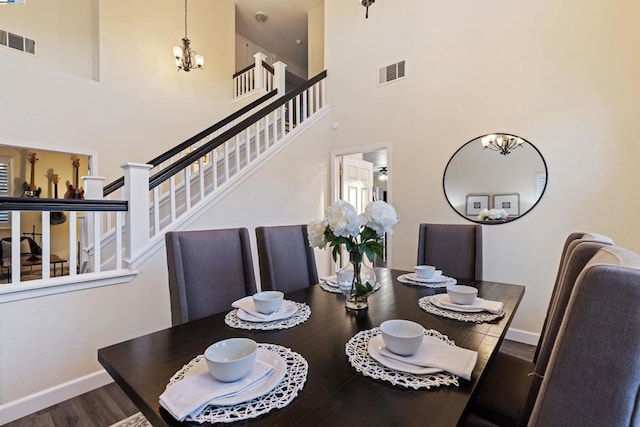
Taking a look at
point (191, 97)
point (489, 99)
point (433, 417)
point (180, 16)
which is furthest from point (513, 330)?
point (180, 16)

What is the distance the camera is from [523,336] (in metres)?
2.75

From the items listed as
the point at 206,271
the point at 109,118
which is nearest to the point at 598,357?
the point at 206,271

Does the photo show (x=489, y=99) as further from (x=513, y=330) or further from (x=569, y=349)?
(x=569, y=349)

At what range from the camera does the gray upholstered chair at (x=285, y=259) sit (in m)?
1.81

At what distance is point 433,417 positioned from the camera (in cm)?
65

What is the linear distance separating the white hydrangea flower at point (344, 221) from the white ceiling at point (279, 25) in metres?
5.43

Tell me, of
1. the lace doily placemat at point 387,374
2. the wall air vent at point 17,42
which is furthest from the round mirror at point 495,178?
the wall air vent at point 17,42

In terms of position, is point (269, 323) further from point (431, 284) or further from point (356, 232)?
point (431, 284)

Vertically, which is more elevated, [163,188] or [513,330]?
[163,188]

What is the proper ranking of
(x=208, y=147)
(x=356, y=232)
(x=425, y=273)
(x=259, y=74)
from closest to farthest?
(x=356, y=232) < (x=425, y=273) < (x=208, y=147) < (x=259, y=74)

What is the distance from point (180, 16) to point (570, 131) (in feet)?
18.7

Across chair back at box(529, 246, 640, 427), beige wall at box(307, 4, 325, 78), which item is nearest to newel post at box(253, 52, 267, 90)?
beige wall at box(307, 4, 325, 78)

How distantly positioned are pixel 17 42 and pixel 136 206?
3373 millimetres

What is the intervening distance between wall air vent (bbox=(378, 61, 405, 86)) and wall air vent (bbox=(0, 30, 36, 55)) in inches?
Answer: 172
